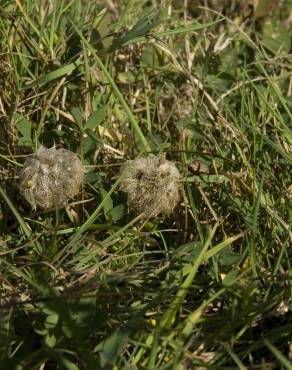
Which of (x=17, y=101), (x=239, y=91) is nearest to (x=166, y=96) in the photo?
(x=239, y=91)

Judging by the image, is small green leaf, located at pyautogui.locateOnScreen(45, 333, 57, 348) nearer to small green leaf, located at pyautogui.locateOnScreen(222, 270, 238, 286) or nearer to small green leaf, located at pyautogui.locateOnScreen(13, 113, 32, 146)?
small green leaf, located at pyautogui.locateOnScreen(222, 270, 238, 286)

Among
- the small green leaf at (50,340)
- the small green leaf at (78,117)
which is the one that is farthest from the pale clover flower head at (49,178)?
the small green leaf at (50,340)

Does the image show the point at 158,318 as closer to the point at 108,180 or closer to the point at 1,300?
the point at 1,300

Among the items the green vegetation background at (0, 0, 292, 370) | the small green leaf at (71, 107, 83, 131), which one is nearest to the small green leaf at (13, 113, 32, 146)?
the green vegetation background at (0, 0, 292, 370)

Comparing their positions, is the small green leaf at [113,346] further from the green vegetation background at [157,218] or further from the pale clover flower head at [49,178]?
the pale clover flower head at [49,178]

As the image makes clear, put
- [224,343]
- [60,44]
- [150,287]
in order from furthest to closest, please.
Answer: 1. [60,44]
2. [150,287]
3. [224,343]

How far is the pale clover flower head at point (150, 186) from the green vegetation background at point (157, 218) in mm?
42

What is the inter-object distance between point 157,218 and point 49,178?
33 centimetres

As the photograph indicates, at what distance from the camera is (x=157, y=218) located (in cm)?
196

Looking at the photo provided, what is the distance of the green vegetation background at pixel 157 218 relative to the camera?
1.54 metres

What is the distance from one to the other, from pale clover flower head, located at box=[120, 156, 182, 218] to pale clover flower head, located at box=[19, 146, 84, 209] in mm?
132

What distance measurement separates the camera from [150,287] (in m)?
1.74

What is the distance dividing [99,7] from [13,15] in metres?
0.44

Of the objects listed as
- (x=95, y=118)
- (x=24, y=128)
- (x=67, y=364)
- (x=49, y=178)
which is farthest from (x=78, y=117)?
(x=67, y=364)
